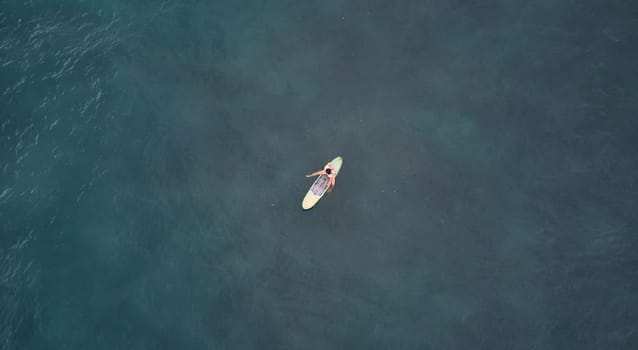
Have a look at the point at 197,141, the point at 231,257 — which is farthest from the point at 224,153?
the point at 231,257

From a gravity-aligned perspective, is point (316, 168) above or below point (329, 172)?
below

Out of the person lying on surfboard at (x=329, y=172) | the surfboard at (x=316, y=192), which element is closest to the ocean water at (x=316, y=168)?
the surfboard at (x=316, y=192)

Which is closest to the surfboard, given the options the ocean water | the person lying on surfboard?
the person lying on surfboard

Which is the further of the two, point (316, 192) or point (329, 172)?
point (329, 172)

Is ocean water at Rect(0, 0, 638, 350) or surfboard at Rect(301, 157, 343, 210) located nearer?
ocean water at Rect(0, 0, 638, 350)

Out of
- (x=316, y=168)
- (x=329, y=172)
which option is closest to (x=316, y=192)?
(x=329, y=172)

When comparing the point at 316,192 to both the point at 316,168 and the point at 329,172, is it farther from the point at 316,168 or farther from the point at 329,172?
the point at 316,168

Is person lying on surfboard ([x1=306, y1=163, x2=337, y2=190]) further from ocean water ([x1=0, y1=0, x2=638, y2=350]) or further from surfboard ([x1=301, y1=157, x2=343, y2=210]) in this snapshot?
ocean water ([x1=0, y1=0, x2=638, y2=350])

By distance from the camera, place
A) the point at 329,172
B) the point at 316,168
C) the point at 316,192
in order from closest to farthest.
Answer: the point at 316,192 → the point at 329,172 → the point at 316,168
